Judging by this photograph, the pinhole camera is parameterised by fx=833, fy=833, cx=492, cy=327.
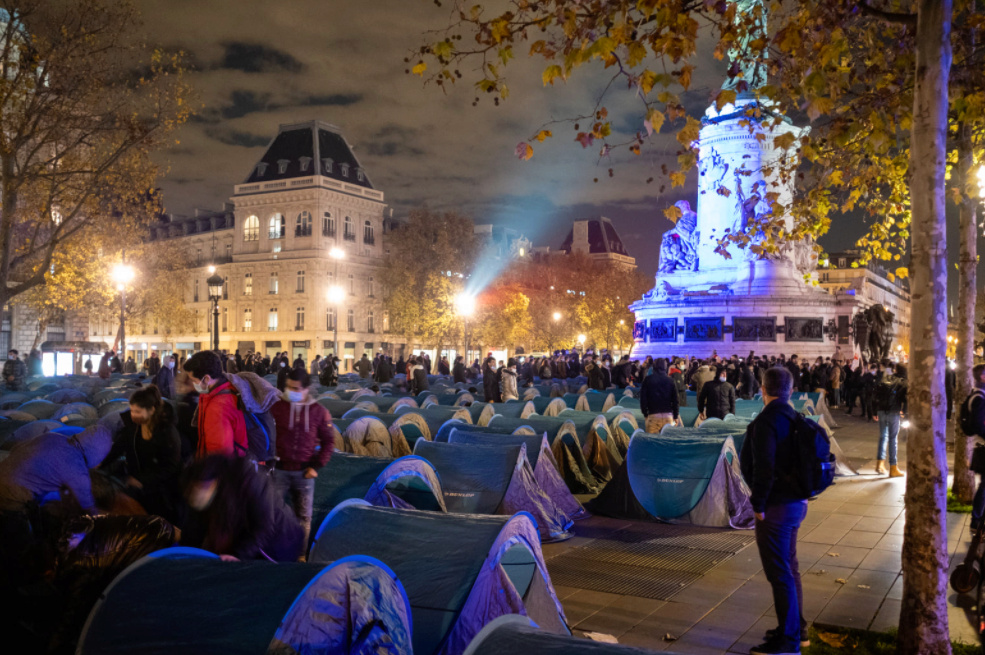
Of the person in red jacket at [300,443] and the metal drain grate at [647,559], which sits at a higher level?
the person in red jacket at [300,443]

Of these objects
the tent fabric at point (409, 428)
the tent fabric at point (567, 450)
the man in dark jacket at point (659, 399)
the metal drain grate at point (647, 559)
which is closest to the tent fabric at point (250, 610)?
the metal drain grate at point (647, 559)

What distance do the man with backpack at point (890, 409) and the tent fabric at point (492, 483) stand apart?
660 cm

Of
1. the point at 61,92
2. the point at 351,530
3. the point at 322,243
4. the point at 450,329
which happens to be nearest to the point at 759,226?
the point at 351,530

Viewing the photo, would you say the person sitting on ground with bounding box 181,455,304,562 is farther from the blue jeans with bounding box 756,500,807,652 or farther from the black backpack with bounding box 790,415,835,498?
the black backpack with bounding box 790,415,835,498

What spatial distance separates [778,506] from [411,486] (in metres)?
3.62

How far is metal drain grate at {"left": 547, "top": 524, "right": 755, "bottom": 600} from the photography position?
8078 millimetres

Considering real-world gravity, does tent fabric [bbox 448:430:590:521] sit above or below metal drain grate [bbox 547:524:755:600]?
above

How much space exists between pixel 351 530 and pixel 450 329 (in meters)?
60.9

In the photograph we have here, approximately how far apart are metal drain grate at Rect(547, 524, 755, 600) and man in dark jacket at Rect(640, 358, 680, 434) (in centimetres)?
353

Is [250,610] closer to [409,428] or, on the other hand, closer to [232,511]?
[232,511]

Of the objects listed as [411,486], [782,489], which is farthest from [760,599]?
[411,486]

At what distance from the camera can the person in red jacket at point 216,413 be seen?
238 inches

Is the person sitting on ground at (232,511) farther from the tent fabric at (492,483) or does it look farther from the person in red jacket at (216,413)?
the tent fabric at (492,483)

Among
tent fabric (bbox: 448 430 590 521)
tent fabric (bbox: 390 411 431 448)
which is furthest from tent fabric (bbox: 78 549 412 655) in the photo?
tent fabric (bbox: 390 411 431 448)
